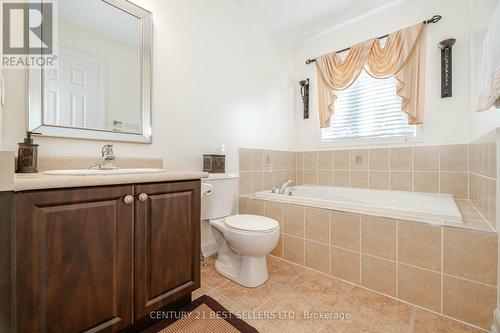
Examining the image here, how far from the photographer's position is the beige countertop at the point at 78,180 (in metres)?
0.73

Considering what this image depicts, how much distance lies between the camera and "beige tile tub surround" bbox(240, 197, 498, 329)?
117cm

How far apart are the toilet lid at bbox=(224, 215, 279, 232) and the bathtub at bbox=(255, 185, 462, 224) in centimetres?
40

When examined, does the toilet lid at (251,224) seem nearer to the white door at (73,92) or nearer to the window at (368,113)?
the white door at (73,92)

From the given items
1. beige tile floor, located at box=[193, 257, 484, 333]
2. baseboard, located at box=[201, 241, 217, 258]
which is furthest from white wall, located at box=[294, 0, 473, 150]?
baseboard, located at box=[201, 241, 217, 258]

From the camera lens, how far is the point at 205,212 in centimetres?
183

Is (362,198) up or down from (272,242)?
up

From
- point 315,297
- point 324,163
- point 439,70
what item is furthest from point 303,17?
point 315,297

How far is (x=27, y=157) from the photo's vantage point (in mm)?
1072

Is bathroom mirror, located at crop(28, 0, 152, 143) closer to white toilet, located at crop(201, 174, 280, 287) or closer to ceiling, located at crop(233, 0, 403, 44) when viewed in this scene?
white toilet, located at crop(201, 174, 280, 287)

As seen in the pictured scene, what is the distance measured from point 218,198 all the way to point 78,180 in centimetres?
113

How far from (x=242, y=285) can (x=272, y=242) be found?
0.39 metres

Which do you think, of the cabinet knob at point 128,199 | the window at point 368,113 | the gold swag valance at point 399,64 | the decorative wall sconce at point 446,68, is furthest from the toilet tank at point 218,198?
the decorative wall sconce at point 446,68

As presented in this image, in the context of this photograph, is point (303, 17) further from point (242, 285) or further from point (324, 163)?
point (242, 285)

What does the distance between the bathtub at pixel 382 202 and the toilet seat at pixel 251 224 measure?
0.40 meters
